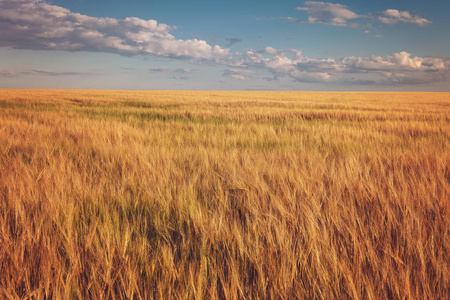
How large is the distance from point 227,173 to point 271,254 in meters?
1.09

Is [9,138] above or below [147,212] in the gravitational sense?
above

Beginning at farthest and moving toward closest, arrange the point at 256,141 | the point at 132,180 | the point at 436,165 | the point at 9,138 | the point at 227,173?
the point at 256,141, the point at 9,138, the point at 436,165, the point at 227,173, the point at 132,180

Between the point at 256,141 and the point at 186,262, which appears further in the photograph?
the point at 256,141

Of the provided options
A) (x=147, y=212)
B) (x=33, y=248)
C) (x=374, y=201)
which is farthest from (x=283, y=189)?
(x=33, y=248)

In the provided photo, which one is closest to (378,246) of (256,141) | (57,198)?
(57,198)

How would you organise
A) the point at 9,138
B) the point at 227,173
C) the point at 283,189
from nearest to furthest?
1. the point at 283,189
2. the point at 227,173
3. the point at 9,138

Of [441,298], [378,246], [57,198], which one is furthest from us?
[57,198]

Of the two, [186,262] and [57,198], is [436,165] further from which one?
[57,198]

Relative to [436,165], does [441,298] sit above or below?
below

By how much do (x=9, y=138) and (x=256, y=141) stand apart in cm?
315

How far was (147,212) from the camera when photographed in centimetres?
136

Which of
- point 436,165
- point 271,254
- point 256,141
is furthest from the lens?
point 256,141

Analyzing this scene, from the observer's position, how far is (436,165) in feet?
7.06

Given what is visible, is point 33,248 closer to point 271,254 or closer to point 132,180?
point 132,180
